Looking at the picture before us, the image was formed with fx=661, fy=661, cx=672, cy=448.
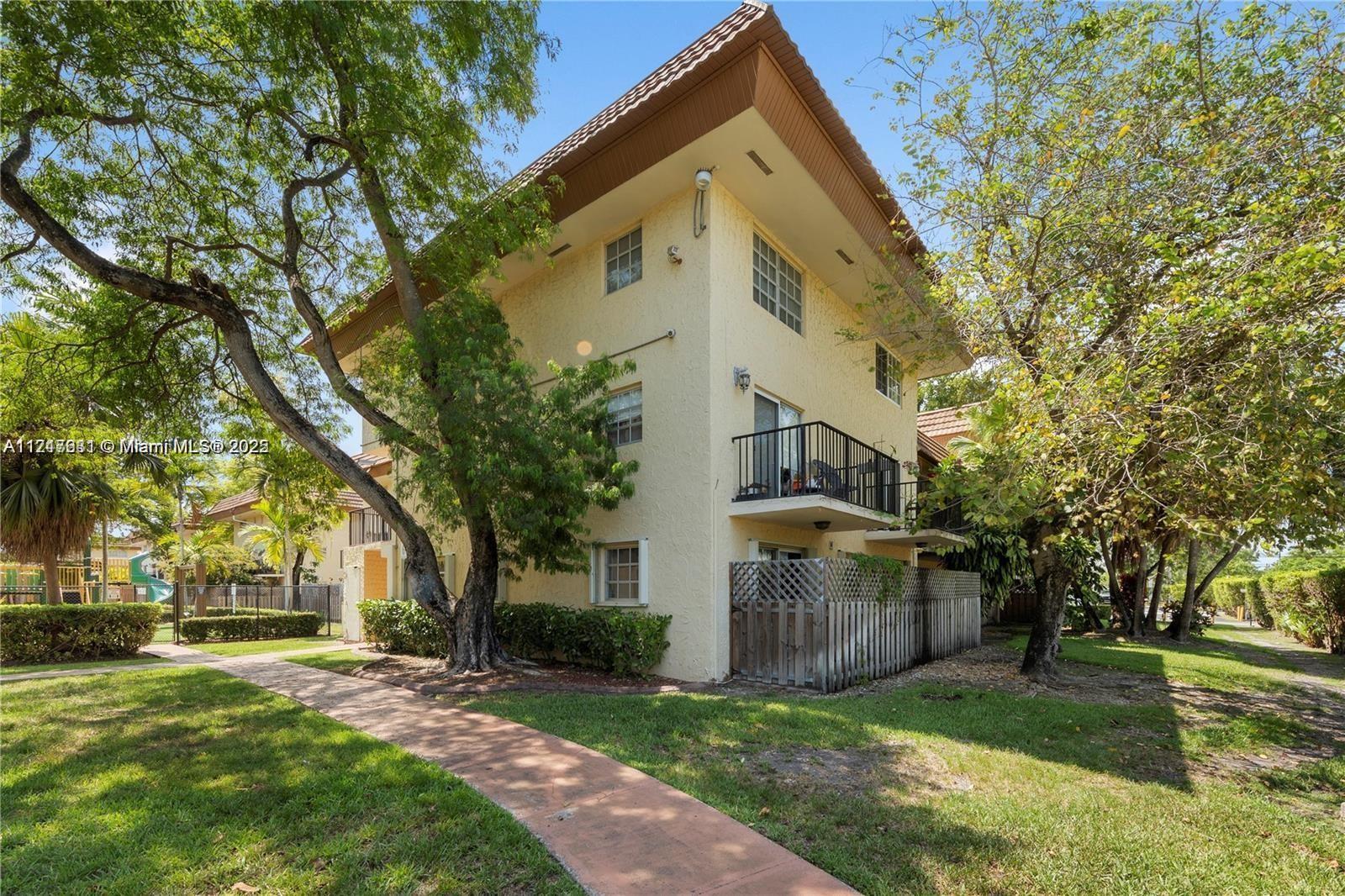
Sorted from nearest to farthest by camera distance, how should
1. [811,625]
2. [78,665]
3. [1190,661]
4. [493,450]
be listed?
[493,450] < [811,625] < [78,665] < [1190,661]

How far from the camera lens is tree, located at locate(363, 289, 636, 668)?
9.33 m

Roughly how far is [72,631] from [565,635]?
10.9 meters

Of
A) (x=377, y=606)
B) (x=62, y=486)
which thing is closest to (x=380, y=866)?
(x=377, y=606)

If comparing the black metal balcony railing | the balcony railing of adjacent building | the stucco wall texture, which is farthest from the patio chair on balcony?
the balcony railing of adjacent building

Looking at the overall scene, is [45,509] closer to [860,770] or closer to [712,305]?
[712,305]

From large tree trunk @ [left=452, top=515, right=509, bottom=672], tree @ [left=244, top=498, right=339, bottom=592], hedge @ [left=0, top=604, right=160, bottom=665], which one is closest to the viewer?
large tree trunk @ [left=452, top=515, right=509, bottom=672]

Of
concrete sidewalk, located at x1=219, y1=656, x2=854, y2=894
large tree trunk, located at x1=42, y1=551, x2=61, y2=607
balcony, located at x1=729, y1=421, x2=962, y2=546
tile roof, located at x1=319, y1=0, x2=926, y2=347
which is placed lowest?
concrete sidewalk, located at x1=219, y1=656, x2=854, y2=894

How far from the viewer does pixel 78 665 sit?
1270 centimetres

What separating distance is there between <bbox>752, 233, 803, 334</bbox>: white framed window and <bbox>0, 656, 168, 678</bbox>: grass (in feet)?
44.9

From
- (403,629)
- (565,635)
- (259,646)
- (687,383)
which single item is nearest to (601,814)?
(565,635)

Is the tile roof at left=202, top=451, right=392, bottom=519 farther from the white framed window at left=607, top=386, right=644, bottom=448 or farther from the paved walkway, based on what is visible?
the paved walkway

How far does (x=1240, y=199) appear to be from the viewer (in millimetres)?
6086

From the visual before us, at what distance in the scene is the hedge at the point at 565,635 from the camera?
32.9ft

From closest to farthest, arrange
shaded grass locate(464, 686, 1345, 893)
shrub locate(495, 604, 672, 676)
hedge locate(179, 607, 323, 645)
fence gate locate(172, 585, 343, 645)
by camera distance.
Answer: shaded grass locate(464, 686, 1345, 893), shrub locate(495, 604, 672, 676), hedge locate(179, 607, 323, 645), fence gate locate(172, 585, 343, 645)
